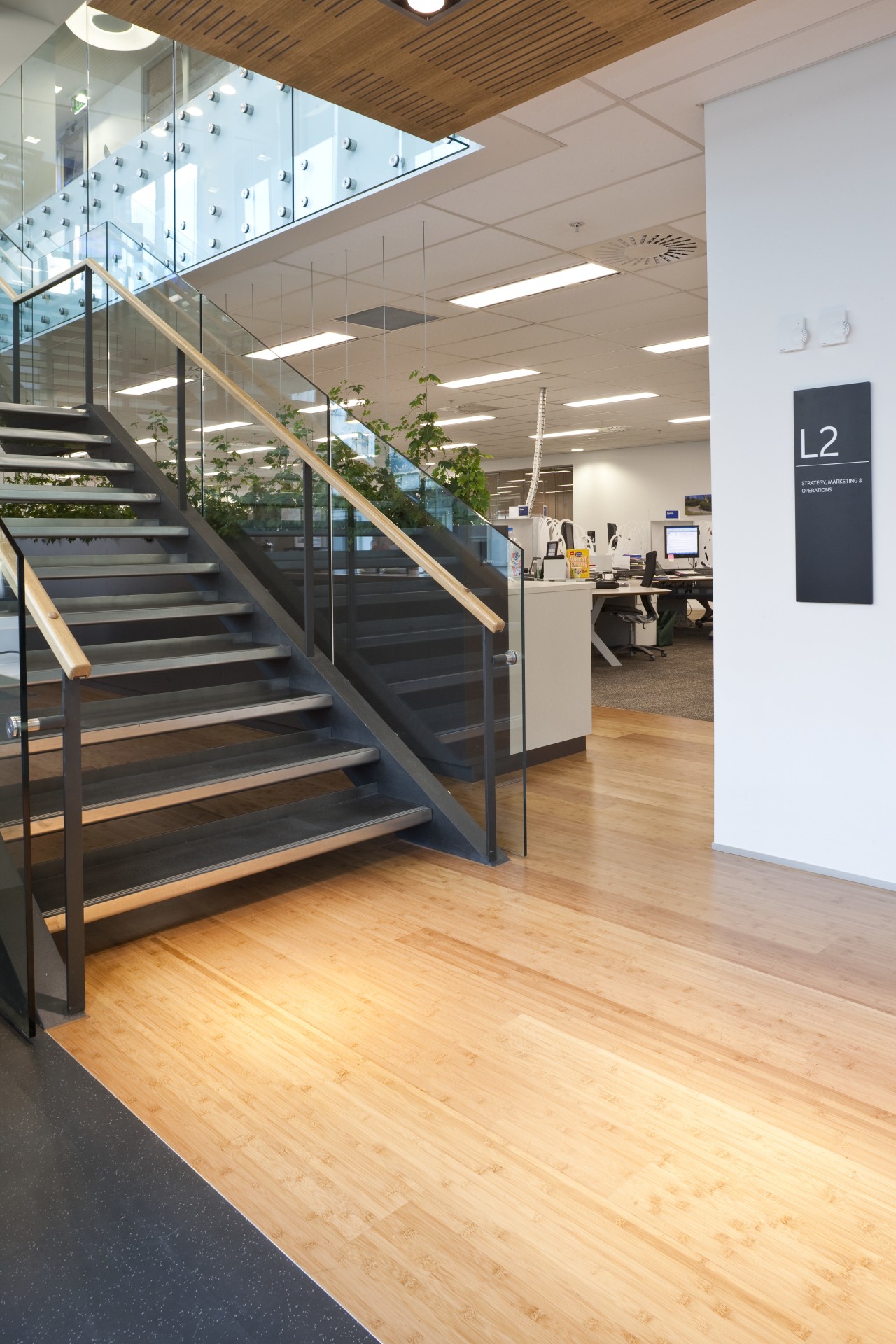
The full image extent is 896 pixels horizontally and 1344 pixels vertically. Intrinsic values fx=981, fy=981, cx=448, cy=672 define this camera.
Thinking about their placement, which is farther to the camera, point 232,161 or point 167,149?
point 167,149

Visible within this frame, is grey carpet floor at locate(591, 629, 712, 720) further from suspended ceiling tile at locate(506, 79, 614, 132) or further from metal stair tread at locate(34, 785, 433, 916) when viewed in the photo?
suspended ceiling tile at locate(506, 79, 614, 132)

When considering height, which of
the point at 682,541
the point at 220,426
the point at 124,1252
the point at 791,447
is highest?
the point at 682,541

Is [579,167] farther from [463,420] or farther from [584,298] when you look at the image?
[463,420]

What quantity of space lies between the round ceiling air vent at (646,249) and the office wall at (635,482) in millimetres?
10491

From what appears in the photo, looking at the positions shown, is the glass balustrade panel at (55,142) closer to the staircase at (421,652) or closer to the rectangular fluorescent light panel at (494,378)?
the rectangular fluorescent light panel at (494,378)

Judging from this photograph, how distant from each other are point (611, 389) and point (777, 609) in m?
7.66

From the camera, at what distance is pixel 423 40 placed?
3047 mm

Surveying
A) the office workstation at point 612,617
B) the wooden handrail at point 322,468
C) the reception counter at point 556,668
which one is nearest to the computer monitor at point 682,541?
the office workstation at point 612,617

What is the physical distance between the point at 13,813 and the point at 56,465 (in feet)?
9.18

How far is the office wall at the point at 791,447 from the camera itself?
3.38 m

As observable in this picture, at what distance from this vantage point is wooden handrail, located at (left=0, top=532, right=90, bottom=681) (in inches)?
101

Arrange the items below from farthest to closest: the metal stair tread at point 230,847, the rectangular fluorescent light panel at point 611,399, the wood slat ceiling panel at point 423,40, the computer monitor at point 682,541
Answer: the computer monitor at point 682,541 → the rectangular fluorescent light panel at point 611,399 → the metal stair tread at point 230,847 → the wood slat ceiling panel at point 423,40

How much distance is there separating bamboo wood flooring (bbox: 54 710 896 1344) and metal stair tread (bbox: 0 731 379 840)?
384mm

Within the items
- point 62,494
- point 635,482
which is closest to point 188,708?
point 62,494
